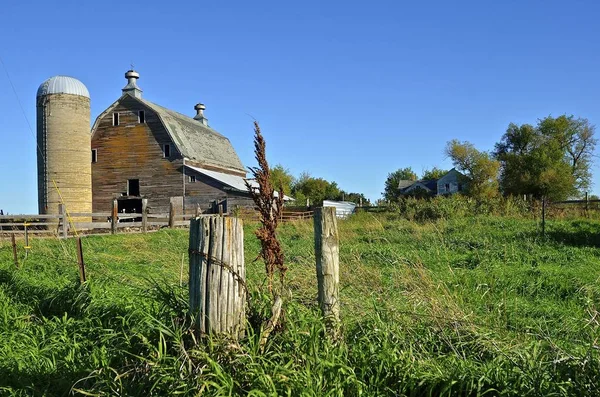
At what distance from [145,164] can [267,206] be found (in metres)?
32.5

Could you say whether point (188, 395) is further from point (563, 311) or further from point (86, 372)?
point (563, 311)

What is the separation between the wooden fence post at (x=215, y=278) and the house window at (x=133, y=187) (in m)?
33.5

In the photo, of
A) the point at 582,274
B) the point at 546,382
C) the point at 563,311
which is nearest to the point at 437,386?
the point at 546,382

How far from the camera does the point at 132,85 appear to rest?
36500 mm

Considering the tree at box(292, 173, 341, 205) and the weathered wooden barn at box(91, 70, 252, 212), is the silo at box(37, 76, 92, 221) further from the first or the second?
the tree at box(292, 173, 341, 205)

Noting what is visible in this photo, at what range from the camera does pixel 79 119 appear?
3378 cm

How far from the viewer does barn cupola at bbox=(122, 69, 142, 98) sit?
36.1 meters

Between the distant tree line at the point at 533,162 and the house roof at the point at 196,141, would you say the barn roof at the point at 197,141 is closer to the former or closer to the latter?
the house roof at the point at 196,141

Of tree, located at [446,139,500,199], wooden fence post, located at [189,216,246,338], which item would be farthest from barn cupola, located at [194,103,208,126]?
wooden fence post, located at [189,216,246,338]

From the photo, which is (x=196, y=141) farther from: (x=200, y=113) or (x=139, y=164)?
(x=200, y=113)

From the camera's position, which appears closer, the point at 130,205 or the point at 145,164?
the point at 145,164

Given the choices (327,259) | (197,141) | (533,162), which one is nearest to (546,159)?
(533,162)

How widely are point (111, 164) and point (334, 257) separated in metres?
34.0

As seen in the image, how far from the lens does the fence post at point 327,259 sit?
12.4 ft
